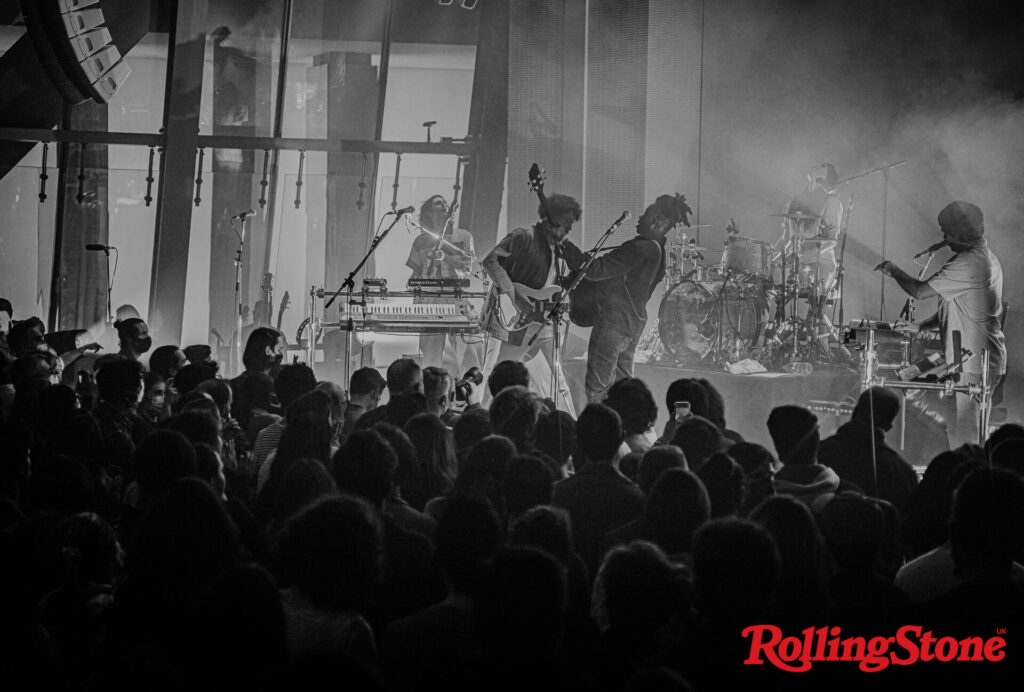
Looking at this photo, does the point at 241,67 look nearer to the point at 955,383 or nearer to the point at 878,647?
the point at 955,383

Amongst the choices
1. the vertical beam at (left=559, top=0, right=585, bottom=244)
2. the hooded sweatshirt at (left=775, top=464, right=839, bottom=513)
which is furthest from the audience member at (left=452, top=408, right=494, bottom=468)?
the vertical beam at (left=559, top=0, right=585, bottom=244)

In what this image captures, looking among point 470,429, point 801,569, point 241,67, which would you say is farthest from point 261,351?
point 241,67

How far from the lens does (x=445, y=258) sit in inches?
455

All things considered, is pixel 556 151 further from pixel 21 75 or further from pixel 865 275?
pixel 21 75

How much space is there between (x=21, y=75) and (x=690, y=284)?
8.53 m

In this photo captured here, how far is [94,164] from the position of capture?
13781 mm

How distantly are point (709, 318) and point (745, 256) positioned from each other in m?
1.19

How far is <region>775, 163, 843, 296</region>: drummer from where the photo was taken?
1192 centimetres

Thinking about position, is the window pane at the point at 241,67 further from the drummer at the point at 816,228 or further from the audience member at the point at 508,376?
the audience member at the point at 508,376

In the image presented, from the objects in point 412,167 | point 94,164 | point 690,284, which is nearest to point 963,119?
point 690,284

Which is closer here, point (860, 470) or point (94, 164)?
point (860, 470)

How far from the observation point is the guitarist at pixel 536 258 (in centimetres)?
773

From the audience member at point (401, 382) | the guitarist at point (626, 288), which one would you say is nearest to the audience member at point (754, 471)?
the audience member at point (401, 382)

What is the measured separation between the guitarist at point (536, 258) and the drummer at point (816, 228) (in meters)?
4.42
